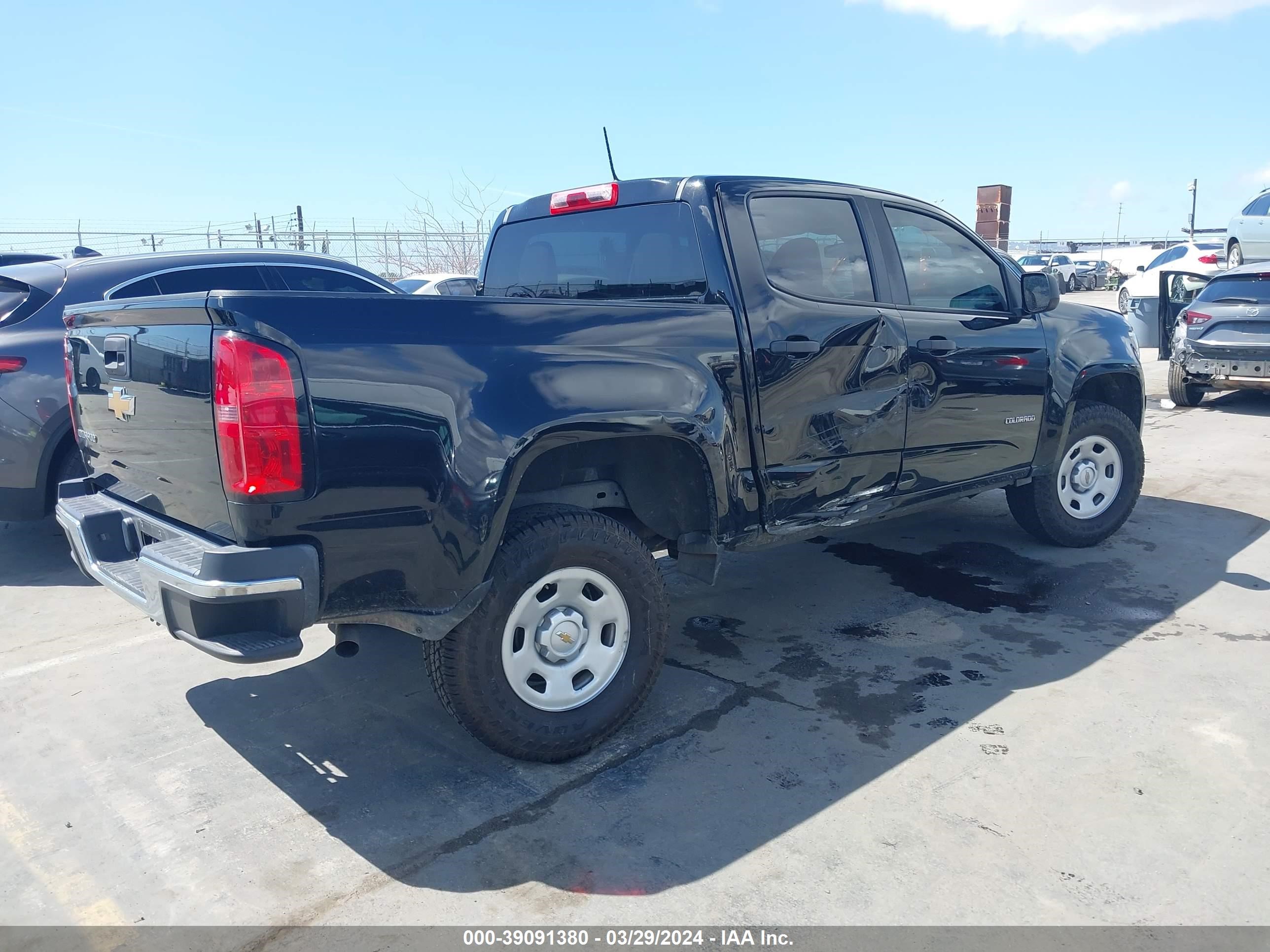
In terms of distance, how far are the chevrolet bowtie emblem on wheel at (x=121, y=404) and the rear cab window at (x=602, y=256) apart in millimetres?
1628

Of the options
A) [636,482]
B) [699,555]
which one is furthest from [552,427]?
[699,555]

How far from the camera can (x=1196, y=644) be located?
14.0 ft

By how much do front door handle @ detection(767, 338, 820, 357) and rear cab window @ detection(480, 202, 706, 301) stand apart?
1.18ft

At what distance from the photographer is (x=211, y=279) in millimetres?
6426

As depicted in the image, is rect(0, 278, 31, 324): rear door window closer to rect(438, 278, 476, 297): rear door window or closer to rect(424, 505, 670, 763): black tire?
rect(438, 278, 476, 297): rear door window

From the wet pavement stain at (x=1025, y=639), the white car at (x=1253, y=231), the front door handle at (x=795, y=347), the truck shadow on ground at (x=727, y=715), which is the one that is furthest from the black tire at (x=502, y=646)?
the white car at (x=1253, y=231)

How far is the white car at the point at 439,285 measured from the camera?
5.95 meters

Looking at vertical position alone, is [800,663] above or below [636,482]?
below

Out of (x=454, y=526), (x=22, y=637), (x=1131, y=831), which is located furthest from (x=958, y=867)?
(x=22, y=637)

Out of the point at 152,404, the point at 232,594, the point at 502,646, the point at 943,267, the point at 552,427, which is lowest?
the point at 502,646

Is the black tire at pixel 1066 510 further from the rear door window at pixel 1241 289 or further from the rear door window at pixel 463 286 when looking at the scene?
the rear door window at pixel 1241 289
